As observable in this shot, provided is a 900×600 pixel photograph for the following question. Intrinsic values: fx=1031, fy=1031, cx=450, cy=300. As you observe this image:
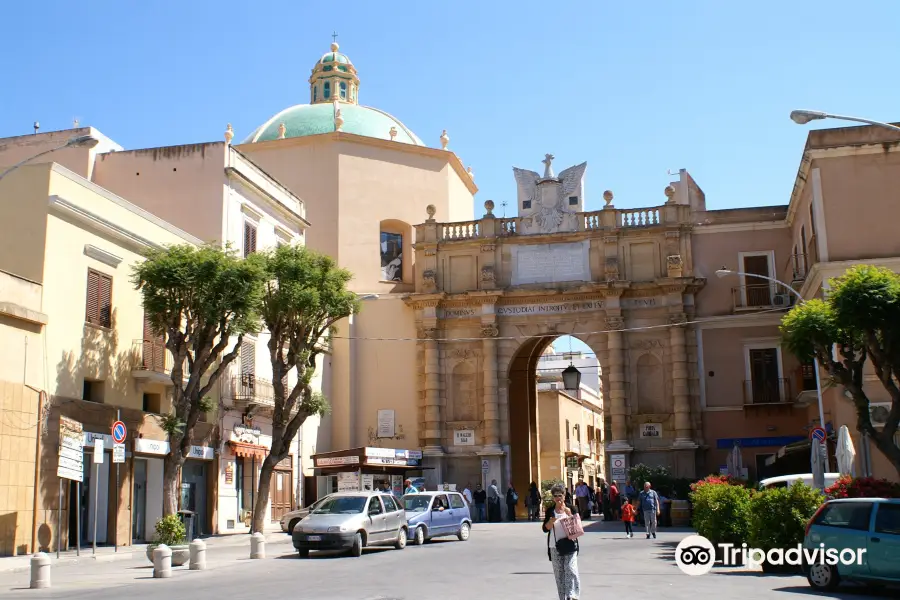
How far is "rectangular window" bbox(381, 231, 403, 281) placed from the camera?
4662 cm

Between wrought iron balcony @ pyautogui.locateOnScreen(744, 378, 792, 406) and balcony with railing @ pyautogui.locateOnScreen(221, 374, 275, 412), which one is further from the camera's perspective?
wrought iron balcony @ pyautogui.locateOnScreen(744, 378, 792, 406)

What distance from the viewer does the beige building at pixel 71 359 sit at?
2378 cm

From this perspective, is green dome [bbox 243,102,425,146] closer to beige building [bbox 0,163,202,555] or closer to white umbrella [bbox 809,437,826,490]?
beige building [bbox 0,163,202,555]

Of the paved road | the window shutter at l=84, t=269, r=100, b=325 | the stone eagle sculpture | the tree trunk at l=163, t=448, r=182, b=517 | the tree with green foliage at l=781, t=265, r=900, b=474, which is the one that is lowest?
the paved road

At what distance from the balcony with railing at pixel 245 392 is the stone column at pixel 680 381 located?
1654 centimetres

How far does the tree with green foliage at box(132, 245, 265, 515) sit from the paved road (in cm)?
365

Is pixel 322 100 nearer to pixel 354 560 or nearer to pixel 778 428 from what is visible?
pixel 778 428

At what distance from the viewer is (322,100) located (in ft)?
179

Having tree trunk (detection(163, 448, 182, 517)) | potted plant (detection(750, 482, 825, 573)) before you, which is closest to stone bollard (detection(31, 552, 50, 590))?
tree trunk (detection(163, 448, 182, 517))

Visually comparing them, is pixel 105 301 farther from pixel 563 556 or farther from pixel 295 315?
pixel 563 556

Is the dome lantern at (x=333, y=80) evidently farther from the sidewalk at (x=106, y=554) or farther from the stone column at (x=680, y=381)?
the sidewalk at (x=106, y=554)

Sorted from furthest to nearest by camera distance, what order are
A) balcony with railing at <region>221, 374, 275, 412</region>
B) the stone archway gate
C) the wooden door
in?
the stone archway gate, the wooden door, balcony with railing at <region>221, 374, 275, 412</region>

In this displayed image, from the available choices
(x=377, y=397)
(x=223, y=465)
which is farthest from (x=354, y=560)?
(x=377, y=397)

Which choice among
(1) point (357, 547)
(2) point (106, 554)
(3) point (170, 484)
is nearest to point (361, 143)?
(3) point (170, 484)
